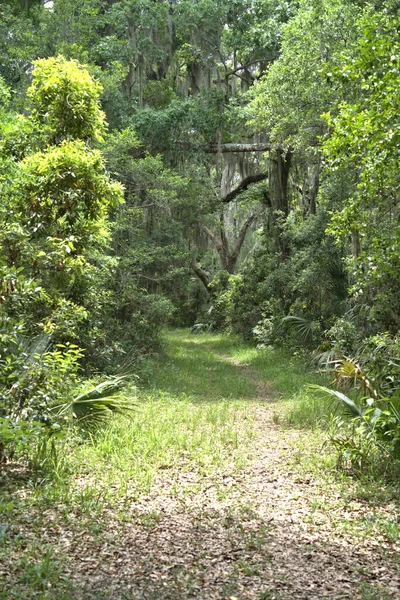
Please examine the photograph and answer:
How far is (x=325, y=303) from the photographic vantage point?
15133 mm

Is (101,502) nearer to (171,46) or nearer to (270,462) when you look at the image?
(270,462)

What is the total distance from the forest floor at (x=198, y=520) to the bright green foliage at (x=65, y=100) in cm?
406

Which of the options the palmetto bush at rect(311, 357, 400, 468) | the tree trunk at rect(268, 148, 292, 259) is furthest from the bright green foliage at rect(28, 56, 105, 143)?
the tree trunk at rect(268, 148, 292, 259)

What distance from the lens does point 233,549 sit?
4.49 metres

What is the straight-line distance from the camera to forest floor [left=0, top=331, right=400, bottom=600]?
155 inches

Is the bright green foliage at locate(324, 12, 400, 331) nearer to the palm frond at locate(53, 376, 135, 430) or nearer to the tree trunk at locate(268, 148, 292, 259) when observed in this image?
the palm frond at locate(53, 376, 135, 430)

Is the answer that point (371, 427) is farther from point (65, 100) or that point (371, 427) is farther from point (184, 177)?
point (184, 177)

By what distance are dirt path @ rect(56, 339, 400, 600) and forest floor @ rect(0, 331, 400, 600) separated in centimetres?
1

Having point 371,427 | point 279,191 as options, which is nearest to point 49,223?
point 371,427

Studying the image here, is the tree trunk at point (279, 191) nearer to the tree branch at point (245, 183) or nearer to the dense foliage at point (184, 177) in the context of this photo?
the dense foliage at point (184, 177)

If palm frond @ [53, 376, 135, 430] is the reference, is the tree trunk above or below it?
above

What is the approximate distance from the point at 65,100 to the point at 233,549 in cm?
603

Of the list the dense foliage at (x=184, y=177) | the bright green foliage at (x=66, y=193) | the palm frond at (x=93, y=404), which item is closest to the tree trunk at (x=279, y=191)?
the dense foliage at (x=184, y=177)

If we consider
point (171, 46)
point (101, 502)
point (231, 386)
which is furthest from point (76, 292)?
point (171, 46)
